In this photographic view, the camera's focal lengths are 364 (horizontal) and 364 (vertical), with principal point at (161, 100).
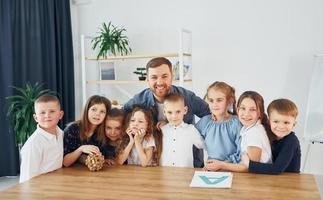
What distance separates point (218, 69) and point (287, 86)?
804mm

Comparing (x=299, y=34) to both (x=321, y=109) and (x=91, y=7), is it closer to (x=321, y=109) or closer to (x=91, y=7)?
(x=321, y=109)

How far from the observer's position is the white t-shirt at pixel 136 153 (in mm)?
2144

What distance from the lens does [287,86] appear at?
13.4 feet

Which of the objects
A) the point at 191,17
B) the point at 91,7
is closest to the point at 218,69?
the point at 191,17

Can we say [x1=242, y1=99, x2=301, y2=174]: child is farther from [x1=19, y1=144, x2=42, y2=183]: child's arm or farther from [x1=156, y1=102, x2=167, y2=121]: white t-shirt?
[x1=19, y1=144, x2=42, y2=183]: child's arm

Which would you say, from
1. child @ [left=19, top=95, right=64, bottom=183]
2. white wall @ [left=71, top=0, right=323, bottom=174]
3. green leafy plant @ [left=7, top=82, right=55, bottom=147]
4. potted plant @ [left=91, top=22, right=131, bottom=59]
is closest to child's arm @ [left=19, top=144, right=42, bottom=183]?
child @ [left=19, top=95, right=64, bottom=183]

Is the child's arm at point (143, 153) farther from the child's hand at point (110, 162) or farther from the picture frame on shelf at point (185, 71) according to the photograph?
the picture frame on shelf at point (185, 71)

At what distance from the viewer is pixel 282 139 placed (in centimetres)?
192

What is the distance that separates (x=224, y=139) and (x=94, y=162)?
0.75 meters

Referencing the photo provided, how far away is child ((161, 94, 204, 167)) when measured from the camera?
6.86ft

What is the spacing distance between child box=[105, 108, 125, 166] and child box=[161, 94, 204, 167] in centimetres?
28

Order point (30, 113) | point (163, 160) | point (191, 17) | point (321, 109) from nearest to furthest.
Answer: point (163, 160) → point (321, 109) → point (30, 113) → point (191, 17)

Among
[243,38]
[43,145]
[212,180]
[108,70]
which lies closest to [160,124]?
[212,180]

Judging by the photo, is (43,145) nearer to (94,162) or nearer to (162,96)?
(94,162)
